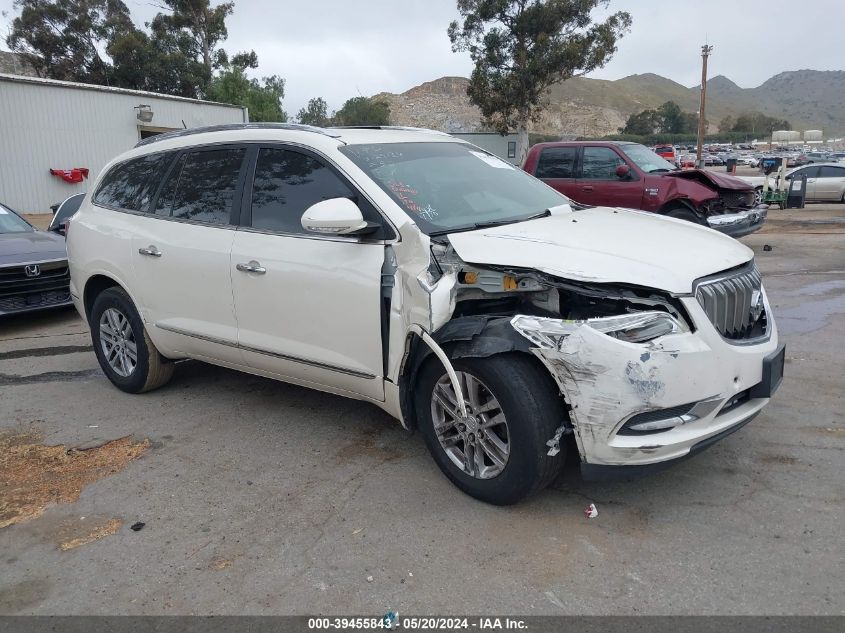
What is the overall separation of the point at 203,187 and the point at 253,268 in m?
0.90

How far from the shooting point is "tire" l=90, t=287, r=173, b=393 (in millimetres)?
5195

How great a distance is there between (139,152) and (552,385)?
12.7 ft

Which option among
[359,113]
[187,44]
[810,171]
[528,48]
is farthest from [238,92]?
[359,113]

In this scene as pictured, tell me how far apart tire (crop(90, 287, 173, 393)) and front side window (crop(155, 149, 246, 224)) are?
844mm

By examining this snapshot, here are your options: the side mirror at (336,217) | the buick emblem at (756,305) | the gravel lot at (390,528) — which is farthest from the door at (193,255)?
the buick emblem at (756,305)

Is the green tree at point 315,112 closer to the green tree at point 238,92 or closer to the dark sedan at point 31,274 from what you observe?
the green tree at point 238,92

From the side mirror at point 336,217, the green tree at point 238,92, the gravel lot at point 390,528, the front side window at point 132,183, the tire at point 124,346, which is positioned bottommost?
the gravel lot at point 390,528

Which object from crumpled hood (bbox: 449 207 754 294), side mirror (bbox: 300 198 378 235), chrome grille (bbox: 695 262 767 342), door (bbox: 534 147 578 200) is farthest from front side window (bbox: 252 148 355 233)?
door (bbox: 534 147 578 200)

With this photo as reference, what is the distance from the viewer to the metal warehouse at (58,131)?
20875 mm

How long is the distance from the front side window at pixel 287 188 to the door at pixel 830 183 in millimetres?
24017

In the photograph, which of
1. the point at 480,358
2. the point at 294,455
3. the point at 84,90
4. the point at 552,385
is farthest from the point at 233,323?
the point at 84,90

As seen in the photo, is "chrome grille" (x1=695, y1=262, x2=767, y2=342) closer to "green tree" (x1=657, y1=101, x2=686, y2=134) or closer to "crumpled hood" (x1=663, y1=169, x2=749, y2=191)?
"crumpled hood" (x1=663, y1=169, x2=749, y2=191)

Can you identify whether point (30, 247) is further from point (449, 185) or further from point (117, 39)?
point (117, 39)

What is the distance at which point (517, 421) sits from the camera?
3172mm
